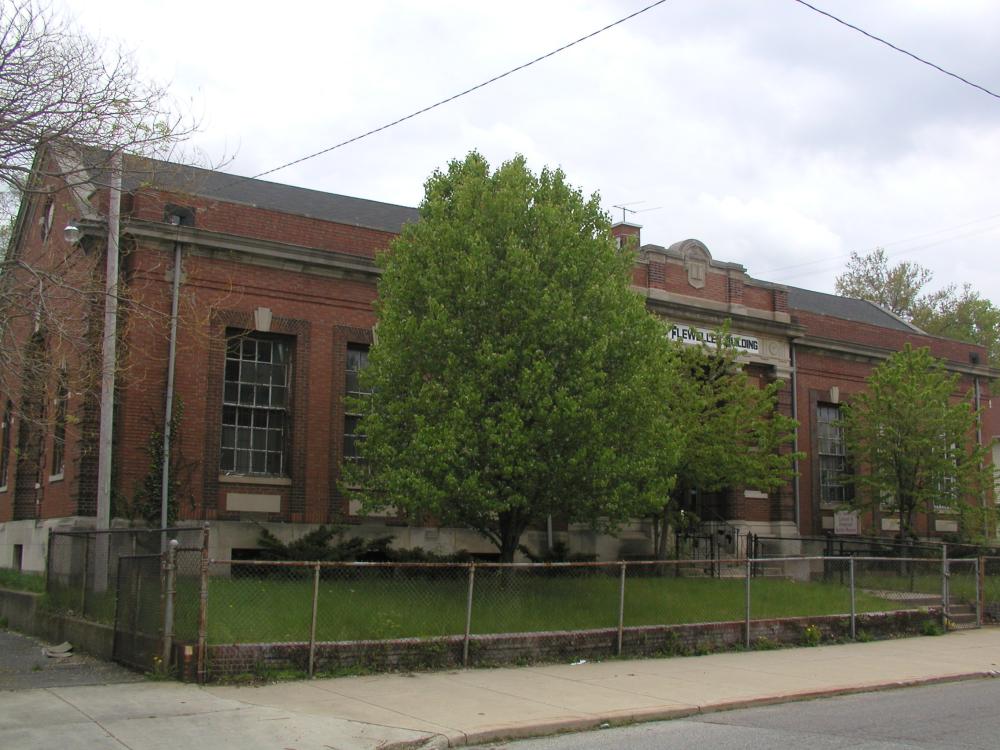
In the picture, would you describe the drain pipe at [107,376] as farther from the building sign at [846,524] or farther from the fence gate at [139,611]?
the building sign at [846,524]

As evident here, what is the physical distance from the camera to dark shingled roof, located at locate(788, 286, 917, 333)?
1419 inches

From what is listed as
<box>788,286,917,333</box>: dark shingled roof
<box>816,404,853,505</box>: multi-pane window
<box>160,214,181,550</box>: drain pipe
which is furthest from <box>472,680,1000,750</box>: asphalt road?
<box>788,286,917,333</box>: dark shingled roof

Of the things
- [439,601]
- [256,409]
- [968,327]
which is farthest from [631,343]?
[968,327]

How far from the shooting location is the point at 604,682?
12.8 meters

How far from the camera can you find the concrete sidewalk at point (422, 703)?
9.23m

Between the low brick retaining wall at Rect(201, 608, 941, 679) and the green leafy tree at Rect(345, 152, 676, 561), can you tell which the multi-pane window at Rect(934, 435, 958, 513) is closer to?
the low brick retaining wall at Rect(201, 608, 941, 679)

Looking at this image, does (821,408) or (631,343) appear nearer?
(631,343)

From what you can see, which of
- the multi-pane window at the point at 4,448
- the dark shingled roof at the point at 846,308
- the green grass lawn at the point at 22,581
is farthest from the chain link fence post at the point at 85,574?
the dark shingled roof at the point at 846,308

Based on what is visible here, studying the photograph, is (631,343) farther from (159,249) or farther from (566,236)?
(159,249)

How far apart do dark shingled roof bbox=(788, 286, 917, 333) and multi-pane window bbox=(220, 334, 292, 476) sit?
63.3 ft

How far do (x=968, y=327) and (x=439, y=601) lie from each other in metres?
45.6

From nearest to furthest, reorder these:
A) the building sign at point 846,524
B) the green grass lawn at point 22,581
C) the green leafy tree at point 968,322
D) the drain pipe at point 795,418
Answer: the green grass lawn at point 22,581 → the building sign at point 846,524 → the drain pipe at point 795,418 → the green leafy tree at point 968,322

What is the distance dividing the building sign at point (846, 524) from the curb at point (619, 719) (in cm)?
1557

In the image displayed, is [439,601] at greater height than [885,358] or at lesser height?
lesser
